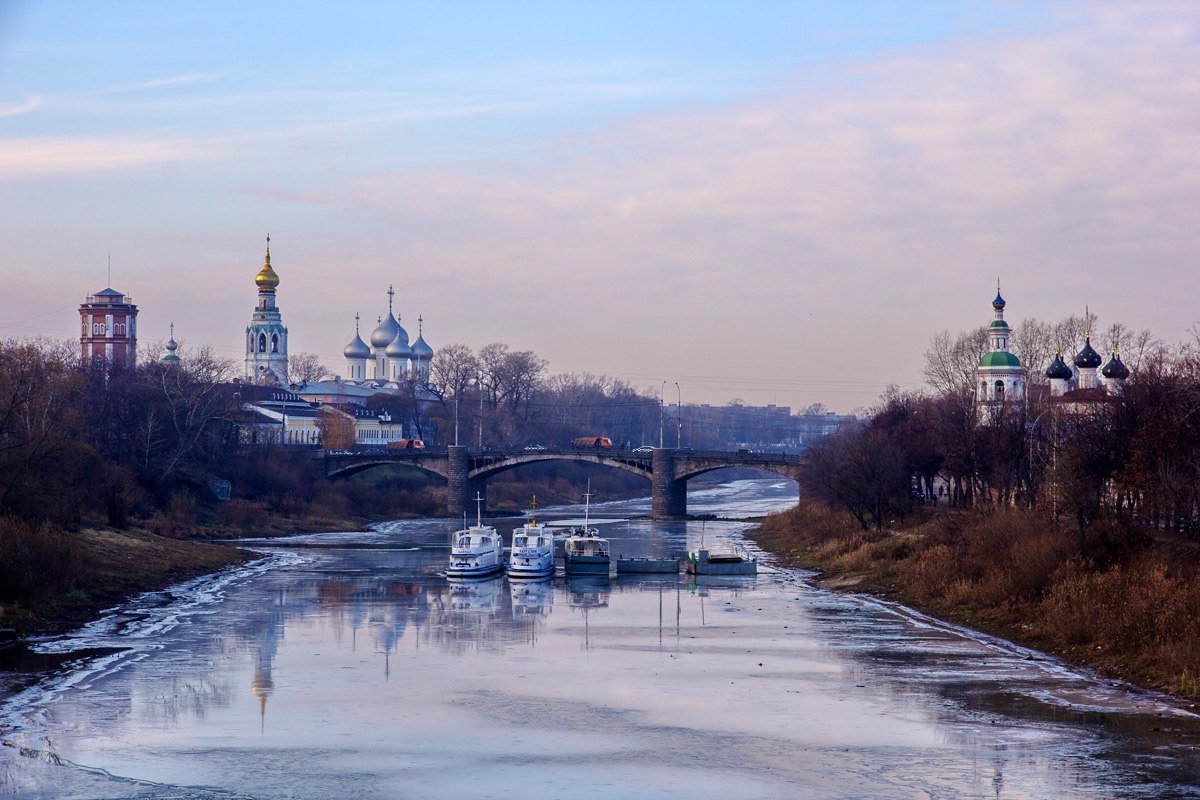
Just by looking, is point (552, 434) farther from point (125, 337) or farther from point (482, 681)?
point (482, 681)

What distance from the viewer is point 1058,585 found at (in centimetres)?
3769

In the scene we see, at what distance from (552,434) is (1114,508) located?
119 metres

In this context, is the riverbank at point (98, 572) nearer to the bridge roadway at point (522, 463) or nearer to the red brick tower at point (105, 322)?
the bridge roadway at point (522, 463)

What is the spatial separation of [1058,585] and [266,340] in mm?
153944

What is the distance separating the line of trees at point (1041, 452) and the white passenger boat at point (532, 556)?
13624 millimetres

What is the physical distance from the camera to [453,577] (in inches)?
2228

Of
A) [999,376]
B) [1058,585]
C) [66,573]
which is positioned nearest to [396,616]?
[66,573]

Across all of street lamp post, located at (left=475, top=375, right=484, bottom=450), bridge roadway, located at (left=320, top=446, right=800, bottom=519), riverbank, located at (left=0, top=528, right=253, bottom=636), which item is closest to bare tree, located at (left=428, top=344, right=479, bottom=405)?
street lamp post, located at (left=475, top=375, right=484, bottom=450)

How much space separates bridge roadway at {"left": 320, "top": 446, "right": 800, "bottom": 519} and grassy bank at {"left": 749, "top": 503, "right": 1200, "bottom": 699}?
4724 cm

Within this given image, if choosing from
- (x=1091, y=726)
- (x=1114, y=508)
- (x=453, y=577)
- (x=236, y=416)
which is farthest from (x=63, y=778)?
(x=236, y=416)

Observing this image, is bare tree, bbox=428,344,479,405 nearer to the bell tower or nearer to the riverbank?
the bell tower

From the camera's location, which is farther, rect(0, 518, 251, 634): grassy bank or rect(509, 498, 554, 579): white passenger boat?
rect(509, 498, 554, 579): white passenger boat

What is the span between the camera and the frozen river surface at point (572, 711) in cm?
2191

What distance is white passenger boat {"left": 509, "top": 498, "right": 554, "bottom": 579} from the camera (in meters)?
57.4
